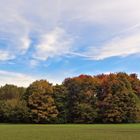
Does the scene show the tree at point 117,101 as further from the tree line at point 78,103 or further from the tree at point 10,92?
the tree at point 10,92

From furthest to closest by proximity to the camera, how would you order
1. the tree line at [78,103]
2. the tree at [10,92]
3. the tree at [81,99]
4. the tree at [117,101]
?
1. the tree at [10,92]
2. the tree at [81,99]
3. the tree line at [78,103]
4. the tree at [117,101]

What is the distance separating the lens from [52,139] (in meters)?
35.0

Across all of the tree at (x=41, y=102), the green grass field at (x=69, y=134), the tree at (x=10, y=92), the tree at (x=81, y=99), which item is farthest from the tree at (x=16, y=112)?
the green grass field at (x=69, y=134)

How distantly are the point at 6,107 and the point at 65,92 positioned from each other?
15783 millimetres

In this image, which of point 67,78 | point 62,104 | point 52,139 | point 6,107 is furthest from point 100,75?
point 52,139

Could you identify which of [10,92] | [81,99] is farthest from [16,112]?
[10,92]

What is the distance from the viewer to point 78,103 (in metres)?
105

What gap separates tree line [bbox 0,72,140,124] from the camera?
10094cm

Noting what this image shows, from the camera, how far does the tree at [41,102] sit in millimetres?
101562

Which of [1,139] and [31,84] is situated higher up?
[31,84]

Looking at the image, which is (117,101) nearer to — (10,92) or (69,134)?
(10,92)

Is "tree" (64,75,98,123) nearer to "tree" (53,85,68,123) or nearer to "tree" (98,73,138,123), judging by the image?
"tree" (53,85,68,123)

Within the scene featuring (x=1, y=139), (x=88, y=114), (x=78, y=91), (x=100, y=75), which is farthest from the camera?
(x=100, y=75)

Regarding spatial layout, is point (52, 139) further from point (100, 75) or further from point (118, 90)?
point (100, 75)
